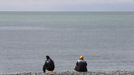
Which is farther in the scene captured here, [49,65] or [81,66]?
[81,66]

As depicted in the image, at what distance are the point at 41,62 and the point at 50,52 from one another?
13.1 meters

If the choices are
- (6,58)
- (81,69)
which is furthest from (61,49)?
(81,69)

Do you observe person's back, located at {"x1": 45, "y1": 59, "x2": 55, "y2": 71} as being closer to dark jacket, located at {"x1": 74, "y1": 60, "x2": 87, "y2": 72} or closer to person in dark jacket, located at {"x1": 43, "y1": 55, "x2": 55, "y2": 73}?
person in dark jacket, located at {"x1": 43, "y1": 55, "x2": 55, "y2": 73}

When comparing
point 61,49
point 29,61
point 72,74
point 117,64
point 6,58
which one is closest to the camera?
point 72,74

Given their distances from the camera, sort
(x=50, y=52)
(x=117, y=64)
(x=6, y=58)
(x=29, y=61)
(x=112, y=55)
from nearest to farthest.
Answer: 1. (x=117, y=64)
2. (x=29, y=61)
3. (x=6, y=58)
4. (x=112, y=55)
5. (x=50, y=52)

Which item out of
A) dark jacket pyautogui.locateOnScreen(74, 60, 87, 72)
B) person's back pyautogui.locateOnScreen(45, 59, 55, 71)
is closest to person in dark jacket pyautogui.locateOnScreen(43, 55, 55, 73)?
person's back pyautogui.locateOnScreen(45, 59, 55, 71)

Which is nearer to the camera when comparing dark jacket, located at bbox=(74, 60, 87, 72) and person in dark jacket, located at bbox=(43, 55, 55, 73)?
person in dark jacket, located at bbox=(43, 55, 55, 73)

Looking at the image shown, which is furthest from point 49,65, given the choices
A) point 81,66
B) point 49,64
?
point 81,66

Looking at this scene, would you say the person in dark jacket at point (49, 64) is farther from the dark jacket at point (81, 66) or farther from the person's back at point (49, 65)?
the dark jacket at point (81, 66)

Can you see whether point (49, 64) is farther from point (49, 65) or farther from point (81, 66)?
point (81, 66)

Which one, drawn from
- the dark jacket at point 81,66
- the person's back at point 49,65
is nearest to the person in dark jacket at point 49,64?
the person's back at point 49,65

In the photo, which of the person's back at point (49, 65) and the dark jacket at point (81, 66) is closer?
the person's back at point (49, 65)

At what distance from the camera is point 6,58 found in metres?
53.8

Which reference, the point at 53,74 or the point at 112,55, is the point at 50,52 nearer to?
the point at 112,55
